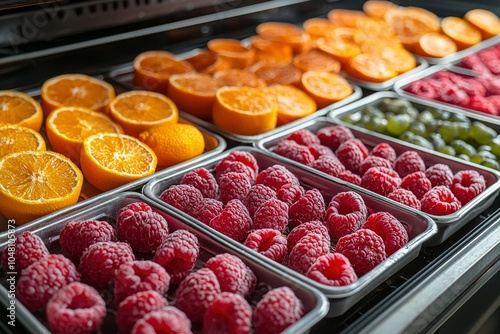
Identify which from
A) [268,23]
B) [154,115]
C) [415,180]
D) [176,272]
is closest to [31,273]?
[176,272]

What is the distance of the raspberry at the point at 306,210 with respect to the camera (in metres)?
1.50

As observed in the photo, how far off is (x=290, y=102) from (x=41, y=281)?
132 cm

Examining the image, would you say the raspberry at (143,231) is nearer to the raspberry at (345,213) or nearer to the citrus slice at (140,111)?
the raspberry at (345,213)

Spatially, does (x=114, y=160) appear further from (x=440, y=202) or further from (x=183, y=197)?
(x=440, y=202)

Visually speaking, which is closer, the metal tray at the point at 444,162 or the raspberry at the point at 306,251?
the raspberry at the point at 306,251

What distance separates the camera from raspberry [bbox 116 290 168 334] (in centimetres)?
107

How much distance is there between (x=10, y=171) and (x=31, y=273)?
448mm

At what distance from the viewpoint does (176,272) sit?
124 cm

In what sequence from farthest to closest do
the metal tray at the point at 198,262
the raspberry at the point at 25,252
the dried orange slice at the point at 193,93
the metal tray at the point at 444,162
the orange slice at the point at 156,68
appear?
the orange slice at the point at 156,68 < the dried orange slice at the point at 193,93 < the metal tray at the point at 444,162 < the raspberry at the point at 25,252 < the metal tray at the point at 198,262

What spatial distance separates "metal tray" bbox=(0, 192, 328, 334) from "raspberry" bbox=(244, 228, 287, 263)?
1.6 inches

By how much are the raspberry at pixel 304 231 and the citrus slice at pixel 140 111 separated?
726mm

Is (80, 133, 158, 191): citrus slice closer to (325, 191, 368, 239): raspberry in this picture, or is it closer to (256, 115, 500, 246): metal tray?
(256, 115, 500, 246): metal tray

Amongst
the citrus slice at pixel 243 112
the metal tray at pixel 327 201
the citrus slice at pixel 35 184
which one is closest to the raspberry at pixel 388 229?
the metal tray at pixel 327 201

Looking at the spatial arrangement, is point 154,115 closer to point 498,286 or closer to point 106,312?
point 106,312
